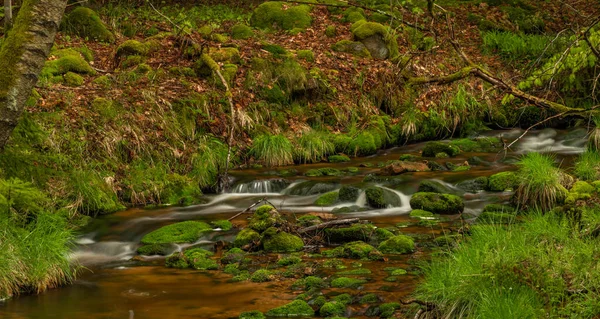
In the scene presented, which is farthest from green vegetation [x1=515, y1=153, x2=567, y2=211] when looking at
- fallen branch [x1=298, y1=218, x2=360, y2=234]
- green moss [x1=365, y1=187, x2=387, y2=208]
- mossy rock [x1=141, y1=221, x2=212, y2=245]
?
mossy rock [x1=141, y1=221, x2=212, y2=245]

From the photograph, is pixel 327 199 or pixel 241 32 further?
pixel 241 32

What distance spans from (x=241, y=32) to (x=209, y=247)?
9042 millimetres

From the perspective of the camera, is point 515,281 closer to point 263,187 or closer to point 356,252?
point 356,252

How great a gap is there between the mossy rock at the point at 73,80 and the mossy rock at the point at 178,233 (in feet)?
15.2

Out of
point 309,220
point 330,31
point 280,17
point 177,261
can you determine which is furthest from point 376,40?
point 177,261

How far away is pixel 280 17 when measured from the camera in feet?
60.8

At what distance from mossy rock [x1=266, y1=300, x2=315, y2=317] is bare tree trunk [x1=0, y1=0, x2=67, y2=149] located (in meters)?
3.10

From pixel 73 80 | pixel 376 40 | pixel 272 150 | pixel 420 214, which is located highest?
pixel 376 40

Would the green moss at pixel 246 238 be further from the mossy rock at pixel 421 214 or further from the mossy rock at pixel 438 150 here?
the mossy rock at pixel 438 150

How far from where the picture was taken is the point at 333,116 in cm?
1524

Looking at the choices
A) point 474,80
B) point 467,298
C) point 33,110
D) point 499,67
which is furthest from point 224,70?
point 467,298

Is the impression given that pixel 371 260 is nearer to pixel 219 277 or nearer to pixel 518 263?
pixel 219 277

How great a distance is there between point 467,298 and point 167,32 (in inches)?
479

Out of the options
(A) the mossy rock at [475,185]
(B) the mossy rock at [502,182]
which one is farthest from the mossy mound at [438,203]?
(B) the mossy rock at [502,182]
